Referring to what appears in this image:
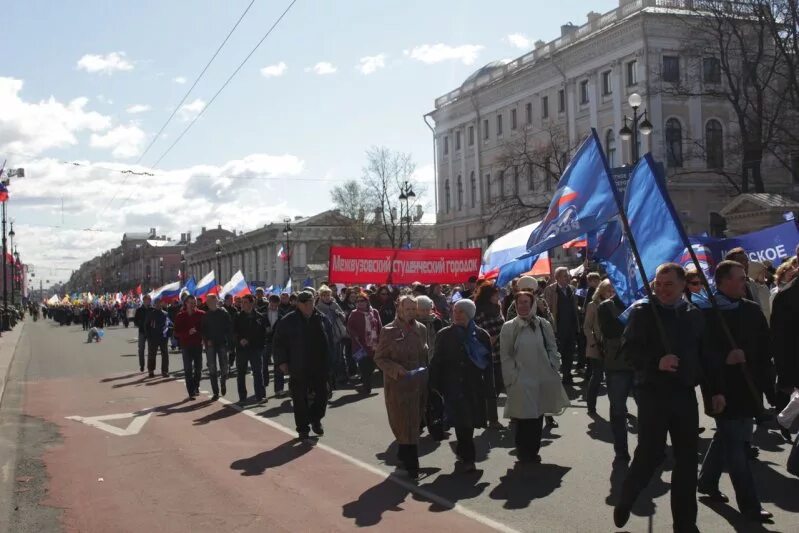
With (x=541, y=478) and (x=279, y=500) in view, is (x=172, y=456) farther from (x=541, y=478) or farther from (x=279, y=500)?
(x=541, y=478)

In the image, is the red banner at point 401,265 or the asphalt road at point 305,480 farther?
the red banner at point 401,265

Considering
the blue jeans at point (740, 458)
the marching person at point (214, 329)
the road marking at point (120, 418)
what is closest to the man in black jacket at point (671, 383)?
the blue jeans at point (740, 458)

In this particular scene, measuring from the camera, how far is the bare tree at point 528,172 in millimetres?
49562

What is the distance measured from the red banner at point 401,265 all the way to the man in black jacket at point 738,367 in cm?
1383

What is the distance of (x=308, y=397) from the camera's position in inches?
458

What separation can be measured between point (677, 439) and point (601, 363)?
213 inches

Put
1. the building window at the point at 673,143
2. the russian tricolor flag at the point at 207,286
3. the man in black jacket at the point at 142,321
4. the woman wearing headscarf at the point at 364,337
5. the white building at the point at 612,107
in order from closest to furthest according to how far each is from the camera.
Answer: the woman wearing headscarf at the point at 364,337
the man in black jacket at the point at 142,321
the russian tricolor flag at the point at 207,286
the white building at the point at 612,107
the building window at the point at 673,143

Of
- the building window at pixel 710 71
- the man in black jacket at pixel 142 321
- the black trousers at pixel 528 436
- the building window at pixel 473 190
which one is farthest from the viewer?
the building window at pixel 473 190

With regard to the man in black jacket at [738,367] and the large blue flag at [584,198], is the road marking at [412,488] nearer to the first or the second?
the man in black jacket at [738,367]

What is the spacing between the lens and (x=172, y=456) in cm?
1048

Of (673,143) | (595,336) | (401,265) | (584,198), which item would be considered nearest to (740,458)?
(584,198)

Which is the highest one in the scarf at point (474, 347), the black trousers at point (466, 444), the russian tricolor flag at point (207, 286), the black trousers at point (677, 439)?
the russian tricolor flag at point (207, 286)

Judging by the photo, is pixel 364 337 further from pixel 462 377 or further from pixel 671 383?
pixel 671 383

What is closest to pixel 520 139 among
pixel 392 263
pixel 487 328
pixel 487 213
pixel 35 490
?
pixel 487 213
